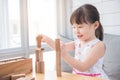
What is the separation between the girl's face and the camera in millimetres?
1016

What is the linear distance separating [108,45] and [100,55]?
1.75 feet

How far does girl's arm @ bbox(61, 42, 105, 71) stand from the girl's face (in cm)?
8

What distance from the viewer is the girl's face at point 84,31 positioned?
1.02 metres

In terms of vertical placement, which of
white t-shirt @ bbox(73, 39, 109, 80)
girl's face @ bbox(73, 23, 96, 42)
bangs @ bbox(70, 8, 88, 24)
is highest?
bangs @ bbox(70, 8, 88, 24)

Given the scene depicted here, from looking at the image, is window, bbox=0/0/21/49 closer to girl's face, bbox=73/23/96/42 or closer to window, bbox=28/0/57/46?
window, bbox=28/0/57/46

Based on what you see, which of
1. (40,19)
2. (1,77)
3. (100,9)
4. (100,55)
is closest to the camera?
(1,77)

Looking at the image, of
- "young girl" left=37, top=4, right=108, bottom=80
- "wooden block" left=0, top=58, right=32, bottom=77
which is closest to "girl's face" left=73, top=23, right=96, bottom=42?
"young girl" left=37, top=4, right=108, bottom=80

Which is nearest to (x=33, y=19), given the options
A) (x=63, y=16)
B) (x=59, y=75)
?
(x=63, y=16)

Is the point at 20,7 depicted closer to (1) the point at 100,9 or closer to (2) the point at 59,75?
(1) the point at 100,9

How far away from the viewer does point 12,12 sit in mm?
1715

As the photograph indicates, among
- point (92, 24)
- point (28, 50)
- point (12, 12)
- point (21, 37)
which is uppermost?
point (12, 12)

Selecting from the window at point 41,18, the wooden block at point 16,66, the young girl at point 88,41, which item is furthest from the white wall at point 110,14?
the wooden block at point 16,66

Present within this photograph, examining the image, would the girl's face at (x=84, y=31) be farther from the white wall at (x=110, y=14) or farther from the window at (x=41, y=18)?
the window at (x=41, y=18)

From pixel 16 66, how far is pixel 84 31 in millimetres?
432
